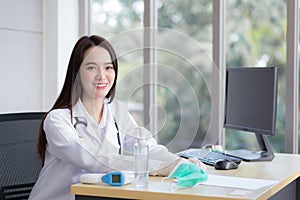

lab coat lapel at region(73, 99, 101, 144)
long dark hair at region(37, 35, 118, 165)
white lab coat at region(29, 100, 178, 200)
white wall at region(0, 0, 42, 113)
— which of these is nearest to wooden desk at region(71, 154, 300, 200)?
white lab coat at region(29, 100, 178, 200)

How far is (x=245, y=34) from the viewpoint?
3096 millimetres

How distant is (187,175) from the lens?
1.78 m

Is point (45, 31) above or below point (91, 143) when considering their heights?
above

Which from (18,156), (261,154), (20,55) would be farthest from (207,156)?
(20,55)

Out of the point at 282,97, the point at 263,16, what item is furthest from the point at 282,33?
the point at 282,97

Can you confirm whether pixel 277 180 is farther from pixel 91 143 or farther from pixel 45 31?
pixel 45 31

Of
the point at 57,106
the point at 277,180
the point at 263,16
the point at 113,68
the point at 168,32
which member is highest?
the point at 263,16

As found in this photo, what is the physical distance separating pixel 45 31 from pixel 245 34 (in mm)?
1303

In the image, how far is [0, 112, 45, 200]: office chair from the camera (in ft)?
6.68

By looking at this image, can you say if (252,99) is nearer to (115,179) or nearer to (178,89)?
(178,89)

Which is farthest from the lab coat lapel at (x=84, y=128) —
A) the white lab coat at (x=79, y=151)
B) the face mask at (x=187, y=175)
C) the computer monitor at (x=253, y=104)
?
the computer monitor at (x=253, y=104)

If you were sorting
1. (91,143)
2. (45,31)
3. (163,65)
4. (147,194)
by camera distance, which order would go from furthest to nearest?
(45,31) → (91,143) → (163,65) → (147,194)

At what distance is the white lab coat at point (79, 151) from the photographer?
193 centimetres

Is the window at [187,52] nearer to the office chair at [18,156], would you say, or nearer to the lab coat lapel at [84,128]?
the lab coat lapel at [84,128]
